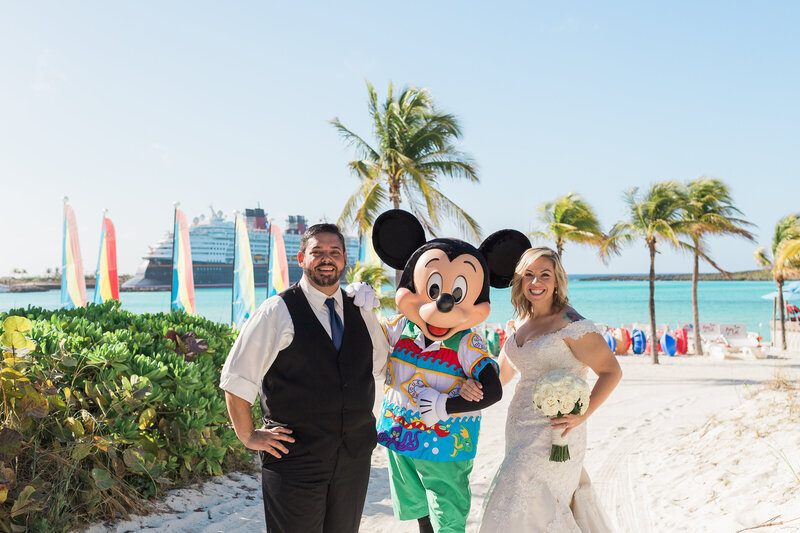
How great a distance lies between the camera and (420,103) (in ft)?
46.1

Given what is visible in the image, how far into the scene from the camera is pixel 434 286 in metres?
2.93

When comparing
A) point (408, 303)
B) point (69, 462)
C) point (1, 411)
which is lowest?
point (69, 462)

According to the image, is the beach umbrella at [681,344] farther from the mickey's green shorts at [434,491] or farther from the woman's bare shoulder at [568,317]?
the mickey's green shorts at [434,491]

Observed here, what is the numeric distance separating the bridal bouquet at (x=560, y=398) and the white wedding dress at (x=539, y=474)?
0.24 ft

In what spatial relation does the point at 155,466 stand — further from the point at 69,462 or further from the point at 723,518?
the point at 723,518

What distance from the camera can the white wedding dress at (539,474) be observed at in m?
2.76

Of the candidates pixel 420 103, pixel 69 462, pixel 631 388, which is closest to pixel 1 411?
pixel 69 462

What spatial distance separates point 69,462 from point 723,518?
4.42 m

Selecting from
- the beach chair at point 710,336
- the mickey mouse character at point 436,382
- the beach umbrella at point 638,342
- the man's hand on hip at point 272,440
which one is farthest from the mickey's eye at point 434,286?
the beach umbrella at point 638,342

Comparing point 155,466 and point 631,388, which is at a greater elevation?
point 155,466

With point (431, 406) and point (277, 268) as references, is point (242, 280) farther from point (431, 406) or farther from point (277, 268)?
point (431, 406)

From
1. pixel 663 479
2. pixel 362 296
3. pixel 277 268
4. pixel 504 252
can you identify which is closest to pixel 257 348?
pixel 362 296

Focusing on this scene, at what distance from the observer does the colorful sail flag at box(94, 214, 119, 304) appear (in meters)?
12.5

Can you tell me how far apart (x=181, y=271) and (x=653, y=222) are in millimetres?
13212
